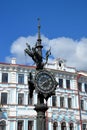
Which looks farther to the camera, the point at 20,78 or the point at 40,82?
the point at 20,78

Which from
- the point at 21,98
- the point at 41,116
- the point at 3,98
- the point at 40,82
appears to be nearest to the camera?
the point at 41,116

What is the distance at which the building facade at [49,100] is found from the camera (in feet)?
117

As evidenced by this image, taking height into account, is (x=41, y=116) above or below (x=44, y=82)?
below

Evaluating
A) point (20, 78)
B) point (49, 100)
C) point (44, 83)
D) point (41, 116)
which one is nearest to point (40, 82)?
point (44, 83)

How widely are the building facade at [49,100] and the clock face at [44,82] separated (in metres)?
22.3

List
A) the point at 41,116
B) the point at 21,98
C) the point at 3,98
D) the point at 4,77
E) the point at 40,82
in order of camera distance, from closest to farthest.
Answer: the point at 41,116
the point at 40,82
the point at 3,98
the point at 4,77
the point at 21,98

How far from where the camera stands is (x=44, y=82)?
42.7ft

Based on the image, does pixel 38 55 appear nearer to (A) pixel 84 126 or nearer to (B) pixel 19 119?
(B) pixel 19 119

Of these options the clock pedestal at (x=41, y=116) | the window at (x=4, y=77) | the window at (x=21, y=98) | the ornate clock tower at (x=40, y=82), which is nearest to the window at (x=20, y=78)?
the window at (x=21, y=98)

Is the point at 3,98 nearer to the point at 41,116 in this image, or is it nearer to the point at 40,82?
the point at 40,82

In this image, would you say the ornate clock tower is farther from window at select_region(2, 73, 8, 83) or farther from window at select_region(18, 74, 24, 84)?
window at select_region(18, 74, 24, 84)

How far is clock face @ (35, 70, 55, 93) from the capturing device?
41.9 feet

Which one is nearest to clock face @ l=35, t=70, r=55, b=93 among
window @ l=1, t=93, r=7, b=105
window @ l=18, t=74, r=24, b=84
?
window @ l=1, t=93, r=7, b=105

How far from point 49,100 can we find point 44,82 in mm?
24976
